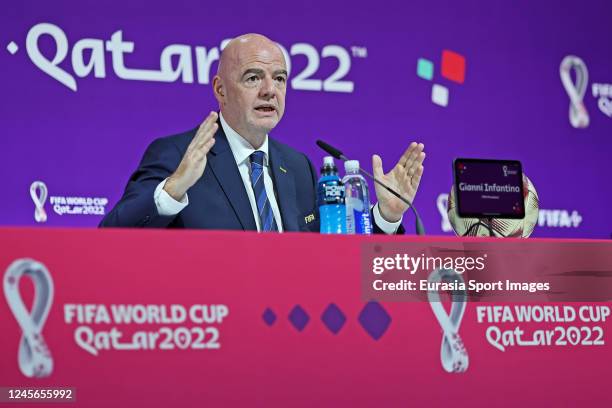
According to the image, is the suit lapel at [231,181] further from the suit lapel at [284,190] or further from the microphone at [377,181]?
the microphone at [377,181]

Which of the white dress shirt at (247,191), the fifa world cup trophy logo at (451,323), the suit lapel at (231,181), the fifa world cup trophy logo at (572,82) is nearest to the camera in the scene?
the fifa world cup trophy logo at (451,323)

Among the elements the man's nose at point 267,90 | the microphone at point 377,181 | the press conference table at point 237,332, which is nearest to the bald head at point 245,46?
the man's nose at point 267,90

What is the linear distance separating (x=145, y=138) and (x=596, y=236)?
228 cm

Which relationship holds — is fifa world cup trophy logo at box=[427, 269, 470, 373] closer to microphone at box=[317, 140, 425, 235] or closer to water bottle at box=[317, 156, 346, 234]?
microphone at box=[317, 140, 425, 235]

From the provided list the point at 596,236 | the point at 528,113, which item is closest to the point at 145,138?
the point at 528,113

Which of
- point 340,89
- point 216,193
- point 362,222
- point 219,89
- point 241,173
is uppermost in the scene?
point 340,89

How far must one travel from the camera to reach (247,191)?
2.76 meters

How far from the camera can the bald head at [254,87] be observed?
114 inches

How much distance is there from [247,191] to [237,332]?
1136 millimetres

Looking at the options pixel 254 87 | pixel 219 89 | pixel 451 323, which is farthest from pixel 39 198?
pixel 451 323

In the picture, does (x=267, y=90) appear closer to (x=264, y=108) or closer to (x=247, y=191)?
(x=264, y=108)

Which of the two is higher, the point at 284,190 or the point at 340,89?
the point at 340,89

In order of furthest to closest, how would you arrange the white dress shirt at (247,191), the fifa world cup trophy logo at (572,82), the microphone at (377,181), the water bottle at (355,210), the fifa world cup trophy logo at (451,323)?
the fifa world cup trophy logo at (572,82)
the water bottle at (355,210)
the white dress shirt at (247,191)
the microphone at (377,181)
the fifa world cup trophy logo at (451,323)

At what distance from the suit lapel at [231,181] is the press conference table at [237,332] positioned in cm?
90
